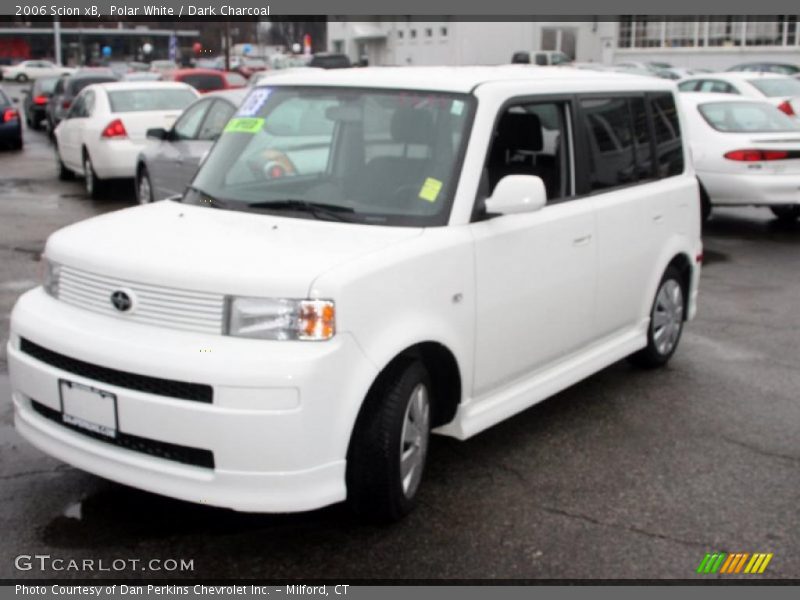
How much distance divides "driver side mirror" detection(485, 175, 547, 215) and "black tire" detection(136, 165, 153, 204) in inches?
309

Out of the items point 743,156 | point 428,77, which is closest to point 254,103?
point 428,77

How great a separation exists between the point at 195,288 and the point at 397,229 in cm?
96

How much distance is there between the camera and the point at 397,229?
4352mm

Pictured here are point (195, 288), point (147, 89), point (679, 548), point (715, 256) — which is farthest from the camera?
point (147, 89)

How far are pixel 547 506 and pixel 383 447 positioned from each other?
0.92 meters

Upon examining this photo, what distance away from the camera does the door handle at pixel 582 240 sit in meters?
5.21

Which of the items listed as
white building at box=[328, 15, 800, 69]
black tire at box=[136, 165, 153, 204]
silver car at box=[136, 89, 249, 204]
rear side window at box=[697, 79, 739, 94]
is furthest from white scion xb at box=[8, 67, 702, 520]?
white building at box=[328, 15, 800, 69]

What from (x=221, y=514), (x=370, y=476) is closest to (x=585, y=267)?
(x=370, y=476)

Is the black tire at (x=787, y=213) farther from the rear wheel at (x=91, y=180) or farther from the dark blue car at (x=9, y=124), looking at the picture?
the dark blue car at (x=9, y=124)

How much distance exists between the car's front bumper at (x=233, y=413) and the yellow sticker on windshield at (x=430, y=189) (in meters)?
0.98

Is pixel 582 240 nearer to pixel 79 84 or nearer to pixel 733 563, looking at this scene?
pixel 733 563

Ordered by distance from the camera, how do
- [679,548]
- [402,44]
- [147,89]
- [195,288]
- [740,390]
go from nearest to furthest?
[195,288]
[679,548]
[740,390]
[147,89]
[402,44]

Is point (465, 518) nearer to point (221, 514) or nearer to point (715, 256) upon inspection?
point (221, 514)

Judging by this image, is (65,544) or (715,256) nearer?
(65,544)
